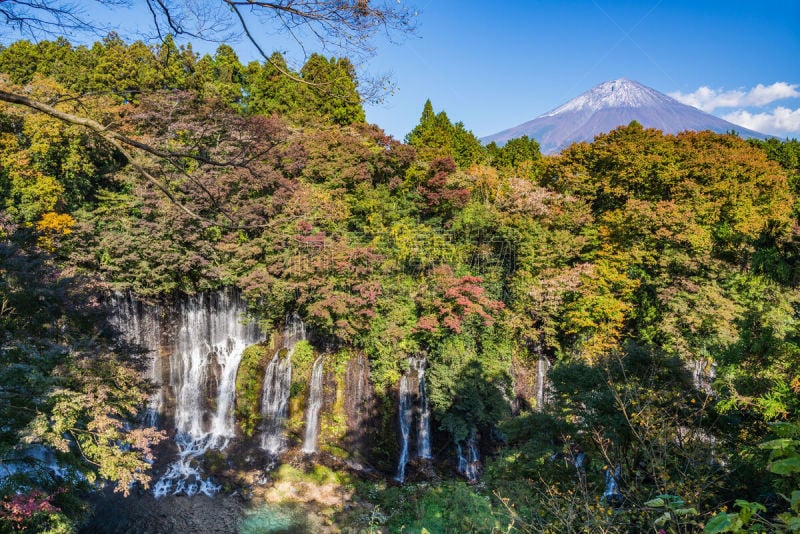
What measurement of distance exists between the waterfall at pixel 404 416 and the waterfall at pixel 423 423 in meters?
0.37

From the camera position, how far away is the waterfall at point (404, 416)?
47.0 ft

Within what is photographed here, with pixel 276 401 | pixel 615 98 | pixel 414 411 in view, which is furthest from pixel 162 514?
pixel 615 98

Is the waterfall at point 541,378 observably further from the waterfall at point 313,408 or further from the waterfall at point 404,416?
the waterfall at point 313,408

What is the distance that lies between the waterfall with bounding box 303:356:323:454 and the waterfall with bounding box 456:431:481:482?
4.89 meters

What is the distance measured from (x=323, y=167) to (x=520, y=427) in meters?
12.5

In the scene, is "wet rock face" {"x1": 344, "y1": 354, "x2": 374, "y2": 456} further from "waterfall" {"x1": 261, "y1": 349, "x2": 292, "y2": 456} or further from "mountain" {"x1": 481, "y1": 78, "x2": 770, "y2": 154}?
"mountain" {"x1": 481, "y1": 78, "x2": 770, "y2": 154}

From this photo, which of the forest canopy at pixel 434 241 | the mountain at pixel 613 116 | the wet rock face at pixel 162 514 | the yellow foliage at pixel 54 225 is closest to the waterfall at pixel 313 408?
the forest canopy at pixel 434 241

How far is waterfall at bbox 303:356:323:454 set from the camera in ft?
47.9

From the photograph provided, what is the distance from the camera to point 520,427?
9.23m

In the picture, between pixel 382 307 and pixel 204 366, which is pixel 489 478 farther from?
pixel 204 366

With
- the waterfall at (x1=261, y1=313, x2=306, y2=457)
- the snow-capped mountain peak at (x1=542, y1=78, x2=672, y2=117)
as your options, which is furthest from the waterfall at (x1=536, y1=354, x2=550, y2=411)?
the snow-capped mountain peak at (x1=542, y1=78, x2=672, y2=117)

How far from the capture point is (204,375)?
15.9 m

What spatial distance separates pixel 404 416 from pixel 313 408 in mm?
3229

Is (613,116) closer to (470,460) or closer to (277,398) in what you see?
(470,460)
